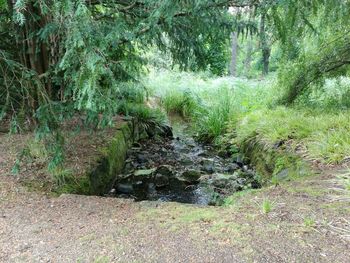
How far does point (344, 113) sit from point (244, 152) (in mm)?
1767

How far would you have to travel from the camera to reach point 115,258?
205 cm

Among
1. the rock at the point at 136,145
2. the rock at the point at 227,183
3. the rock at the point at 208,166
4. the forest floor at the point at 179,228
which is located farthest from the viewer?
the rock at the point at 136,145

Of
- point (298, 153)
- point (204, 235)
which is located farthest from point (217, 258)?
point (298, 153)

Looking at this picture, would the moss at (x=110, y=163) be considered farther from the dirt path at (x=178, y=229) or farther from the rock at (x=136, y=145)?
the dirt path at (x=178, y=229)

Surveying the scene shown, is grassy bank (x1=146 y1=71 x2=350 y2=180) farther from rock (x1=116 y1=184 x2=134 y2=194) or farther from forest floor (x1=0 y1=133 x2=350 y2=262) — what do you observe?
rock (x1=116 y1=184 x2=134 y2=194)

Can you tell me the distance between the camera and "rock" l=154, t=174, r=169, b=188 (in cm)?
465

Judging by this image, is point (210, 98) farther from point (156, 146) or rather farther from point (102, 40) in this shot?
point (102, 40)

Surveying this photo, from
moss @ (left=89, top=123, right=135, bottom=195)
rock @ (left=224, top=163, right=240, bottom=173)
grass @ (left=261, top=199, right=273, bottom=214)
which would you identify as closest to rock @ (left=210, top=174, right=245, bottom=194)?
rock @ (left=224, top=163, right=240, bottom=173)

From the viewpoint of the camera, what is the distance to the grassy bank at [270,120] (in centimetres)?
403

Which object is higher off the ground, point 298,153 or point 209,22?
point 209,22

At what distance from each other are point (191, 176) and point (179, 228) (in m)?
2.55

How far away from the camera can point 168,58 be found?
4.39 m

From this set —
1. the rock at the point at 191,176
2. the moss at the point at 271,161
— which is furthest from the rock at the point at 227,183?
the moss at the point at 271,161

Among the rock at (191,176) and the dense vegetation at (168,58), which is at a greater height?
the dense vegetation at (168,58)
